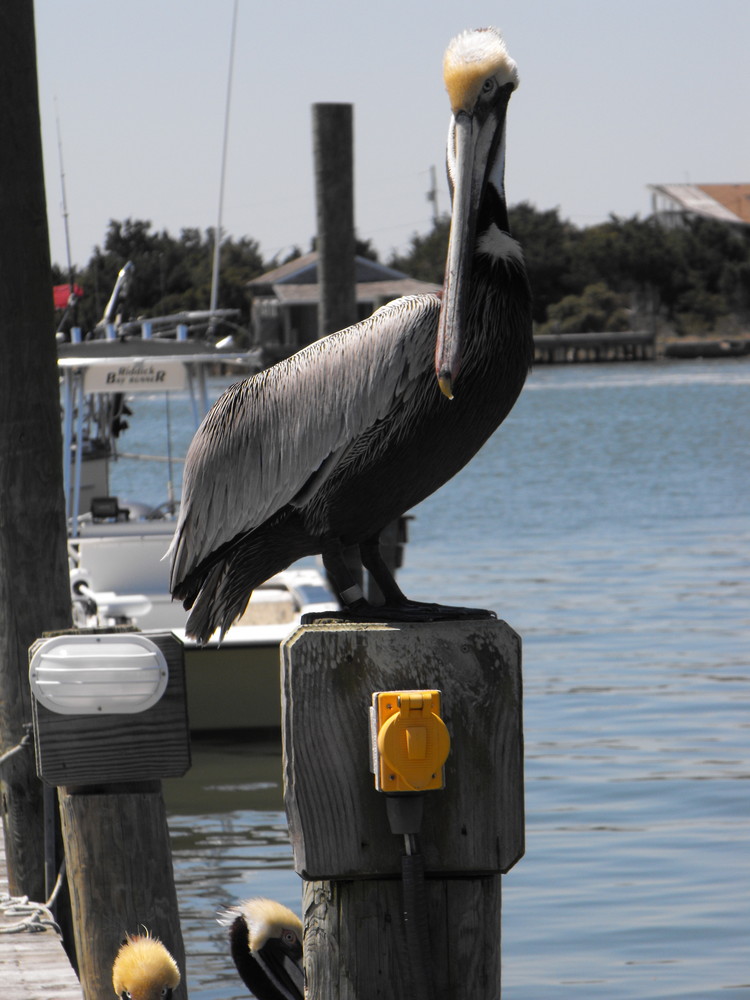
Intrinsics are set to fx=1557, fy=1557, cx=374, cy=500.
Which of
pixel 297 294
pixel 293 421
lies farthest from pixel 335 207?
pixel 297 294

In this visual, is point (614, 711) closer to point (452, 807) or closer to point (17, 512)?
point (17, 512)

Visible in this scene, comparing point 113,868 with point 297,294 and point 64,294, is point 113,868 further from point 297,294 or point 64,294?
point 297,294

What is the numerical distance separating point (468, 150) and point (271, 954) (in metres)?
2.01

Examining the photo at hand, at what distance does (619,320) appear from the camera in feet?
300

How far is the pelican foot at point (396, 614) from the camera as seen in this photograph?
2.39 m

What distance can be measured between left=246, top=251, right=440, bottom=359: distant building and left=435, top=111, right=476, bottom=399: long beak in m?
60.0

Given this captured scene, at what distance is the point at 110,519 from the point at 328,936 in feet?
27.7

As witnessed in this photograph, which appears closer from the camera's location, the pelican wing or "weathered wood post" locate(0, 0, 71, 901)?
the pelican wing

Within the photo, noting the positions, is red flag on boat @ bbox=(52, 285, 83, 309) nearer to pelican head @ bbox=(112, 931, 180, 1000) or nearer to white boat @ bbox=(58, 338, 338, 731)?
white boat @ bbox=(58, 338, 338, 731)

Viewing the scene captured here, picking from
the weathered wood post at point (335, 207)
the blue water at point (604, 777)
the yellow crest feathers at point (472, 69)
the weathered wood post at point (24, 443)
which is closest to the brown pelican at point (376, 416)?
the yellow crest feathers at point (472, 69)

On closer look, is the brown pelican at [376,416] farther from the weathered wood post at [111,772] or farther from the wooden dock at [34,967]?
the wooden dock at [34,967]

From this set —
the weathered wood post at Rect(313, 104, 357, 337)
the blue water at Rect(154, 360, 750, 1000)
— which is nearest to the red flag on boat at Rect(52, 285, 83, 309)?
the weathered wood post at Rect(313, 104, 357, 337)

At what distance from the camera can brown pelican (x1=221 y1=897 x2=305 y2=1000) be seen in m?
3.61

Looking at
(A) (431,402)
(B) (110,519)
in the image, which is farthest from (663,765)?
(A) (431,402)
